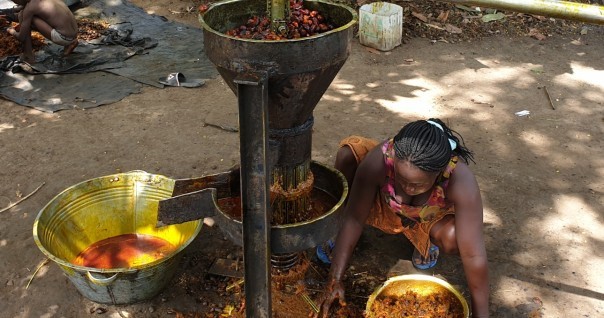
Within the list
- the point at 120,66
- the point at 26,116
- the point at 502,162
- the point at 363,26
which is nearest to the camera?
the point at 502,162

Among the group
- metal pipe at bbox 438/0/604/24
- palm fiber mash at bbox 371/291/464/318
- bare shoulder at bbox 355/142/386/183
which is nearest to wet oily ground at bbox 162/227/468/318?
palm fiber mash at bbox 371/291/464/318

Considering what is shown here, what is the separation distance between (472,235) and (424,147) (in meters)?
0.62

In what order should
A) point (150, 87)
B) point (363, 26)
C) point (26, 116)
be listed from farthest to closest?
point (363, 26), point (150, 87), point (26, 116)

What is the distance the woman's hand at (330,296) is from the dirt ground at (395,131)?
0.79 feet

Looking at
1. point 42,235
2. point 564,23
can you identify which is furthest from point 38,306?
point 564,23

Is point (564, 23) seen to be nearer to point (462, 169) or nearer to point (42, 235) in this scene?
point (462, 169)

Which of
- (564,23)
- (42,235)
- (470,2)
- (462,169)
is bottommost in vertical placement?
(564,23)

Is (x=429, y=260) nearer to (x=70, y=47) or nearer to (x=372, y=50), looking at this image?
(x=372, y=50)

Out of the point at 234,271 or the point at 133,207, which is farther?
the point at 133,207

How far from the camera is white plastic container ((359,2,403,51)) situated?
646 centimetres

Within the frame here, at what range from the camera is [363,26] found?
6617 millimetres

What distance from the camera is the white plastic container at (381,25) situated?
21.2 ft

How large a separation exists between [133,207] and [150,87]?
257cm

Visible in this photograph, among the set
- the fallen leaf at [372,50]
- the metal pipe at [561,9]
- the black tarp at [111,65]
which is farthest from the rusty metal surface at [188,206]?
the fallen leaf at [372,50]
